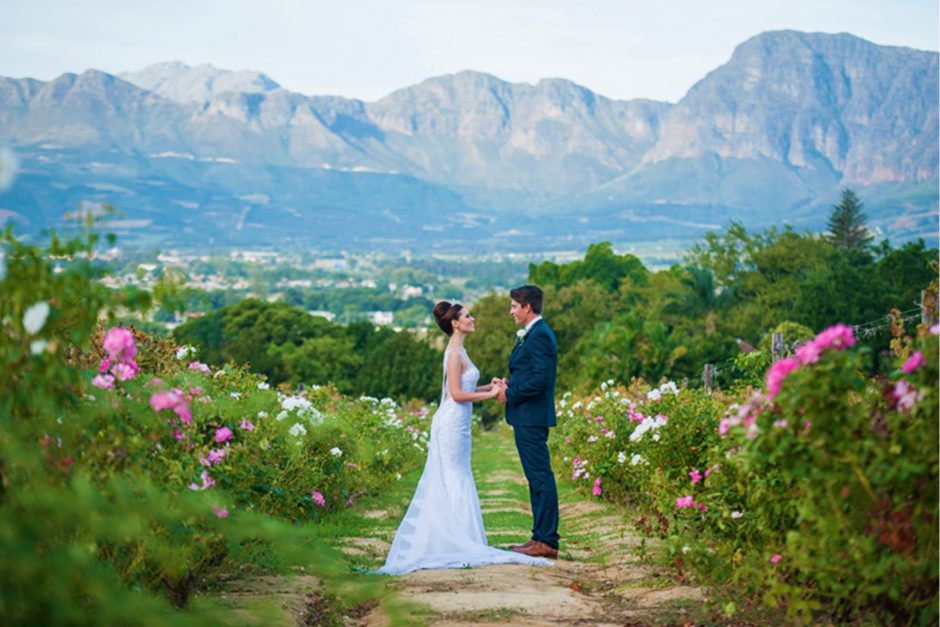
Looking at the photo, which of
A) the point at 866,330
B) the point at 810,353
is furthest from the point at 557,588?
the point at 866,330

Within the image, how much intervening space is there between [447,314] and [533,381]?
2.80 feet

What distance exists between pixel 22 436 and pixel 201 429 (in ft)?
8.71

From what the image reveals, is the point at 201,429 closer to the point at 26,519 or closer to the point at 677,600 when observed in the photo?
the point at 677,600

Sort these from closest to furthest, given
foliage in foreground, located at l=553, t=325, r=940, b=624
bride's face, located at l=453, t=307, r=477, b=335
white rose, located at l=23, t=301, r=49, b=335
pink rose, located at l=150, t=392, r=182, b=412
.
→ white rose, located at l=23, t=301, r=49, b=335 < foliage in foreground, located at l=553, t=325, r=940, b=624 < pink rose, located at l=150, t=392, r=182, b=412 < bride's face, located at l=453, t=307, r=477, b=335

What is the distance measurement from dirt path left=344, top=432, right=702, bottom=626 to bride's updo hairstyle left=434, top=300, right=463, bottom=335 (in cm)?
163

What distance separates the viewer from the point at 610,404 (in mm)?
12883

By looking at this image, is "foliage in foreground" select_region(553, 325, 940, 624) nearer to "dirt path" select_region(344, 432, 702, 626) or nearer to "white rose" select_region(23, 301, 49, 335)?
"dirt path" select_region(344, 432, 702, 626)

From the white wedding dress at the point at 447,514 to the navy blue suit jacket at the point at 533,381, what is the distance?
434 millimetres

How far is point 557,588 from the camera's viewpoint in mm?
6828

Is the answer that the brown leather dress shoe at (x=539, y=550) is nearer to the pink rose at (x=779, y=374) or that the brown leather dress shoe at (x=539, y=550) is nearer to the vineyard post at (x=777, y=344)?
the pink rose at (x=779, y=374)

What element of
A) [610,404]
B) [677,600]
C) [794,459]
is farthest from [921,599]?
[610,404]

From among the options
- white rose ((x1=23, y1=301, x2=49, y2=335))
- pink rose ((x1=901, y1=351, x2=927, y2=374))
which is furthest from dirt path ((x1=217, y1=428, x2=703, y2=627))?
pink rose ((x1=901, y1=351, x2=927, y2=374))

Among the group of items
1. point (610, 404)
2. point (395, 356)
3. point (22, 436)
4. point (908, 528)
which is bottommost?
point (395, 356)

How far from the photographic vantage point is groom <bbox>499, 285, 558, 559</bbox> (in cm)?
805
